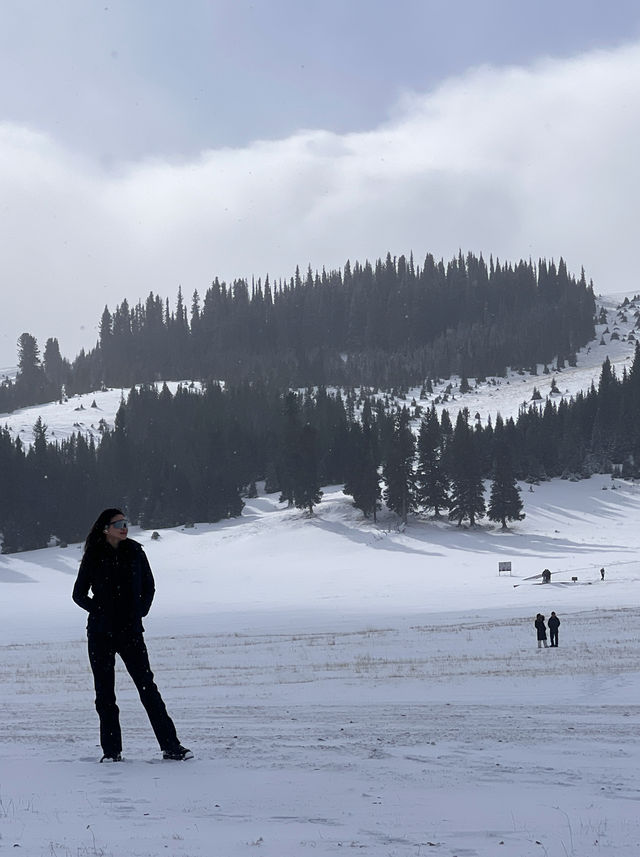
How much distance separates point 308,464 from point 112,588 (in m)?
74.9

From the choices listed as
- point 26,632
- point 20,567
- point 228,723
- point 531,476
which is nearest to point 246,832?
point 228,723

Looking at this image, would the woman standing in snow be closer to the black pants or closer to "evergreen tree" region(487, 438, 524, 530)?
the black pants

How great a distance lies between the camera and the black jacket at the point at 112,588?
7.93 meters

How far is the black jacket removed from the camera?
7.93 metres

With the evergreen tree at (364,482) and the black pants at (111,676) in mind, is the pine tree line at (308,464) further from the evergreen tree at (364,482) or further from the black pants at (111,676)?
the black pants at (111,676)

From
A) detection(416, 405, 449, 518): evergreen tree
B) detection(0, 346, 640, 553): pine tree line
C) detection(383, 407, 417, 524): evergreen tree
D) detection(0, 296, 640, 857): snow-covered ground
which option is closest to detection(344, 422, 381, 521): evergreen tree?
detection(0, 346, 640, 553): pine tree line

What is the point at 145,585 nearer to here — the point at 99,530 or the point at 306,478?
the point at 99,530

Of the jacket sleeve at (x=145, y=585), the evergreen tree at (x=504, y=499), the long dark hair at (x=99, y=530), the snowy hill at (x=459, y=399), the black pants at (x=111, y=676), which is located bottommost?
the evergreen tree at (x=504, y=499)

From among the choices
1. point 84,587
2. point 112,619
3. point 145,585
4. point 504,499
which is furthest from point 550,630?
point 504,499

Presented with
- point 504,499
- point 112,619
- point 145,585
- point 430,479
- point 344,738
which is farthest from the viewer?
point 430,479

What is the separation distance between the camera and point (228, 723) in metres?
11.3

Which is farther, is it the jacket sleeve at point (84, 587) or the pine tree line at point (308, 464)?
the pine tree line at point (308, 464)

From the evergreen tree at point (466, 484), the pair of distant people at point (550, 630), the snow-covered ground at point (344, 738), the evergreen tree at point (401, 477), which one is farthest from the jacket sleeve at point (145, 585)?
the evergreen tree at point (466, 484)

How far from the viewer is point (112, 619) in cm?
795
